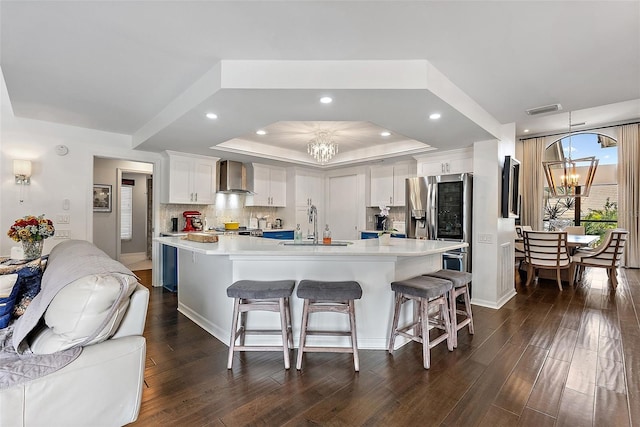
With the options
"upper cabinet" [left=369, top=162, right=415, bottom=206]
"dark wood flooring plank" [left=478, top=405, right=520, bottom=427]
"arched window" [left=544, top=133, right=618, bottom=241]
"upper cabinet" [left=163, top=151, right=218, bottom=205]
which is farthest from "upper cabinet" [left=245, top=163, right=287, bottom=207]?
"arched window" [left=544, top=133, right=618, bottom=241]

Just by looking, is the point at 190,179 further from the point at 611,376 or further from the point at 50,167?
the point at 611,376

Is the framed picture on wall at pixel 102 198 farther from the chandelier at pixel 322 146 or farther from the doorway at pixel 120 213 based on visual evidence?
the chandelier at pixel 322 146

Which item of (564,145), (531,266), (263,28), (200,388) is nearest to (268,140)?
(263,28)

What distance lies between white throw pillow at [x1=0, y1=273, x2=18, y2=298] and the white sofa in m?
0.89

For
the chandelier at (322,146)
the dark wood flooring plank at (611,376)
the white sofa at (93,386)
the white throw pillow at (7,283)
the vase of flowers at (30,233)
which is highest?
the chandelier at (322,146)

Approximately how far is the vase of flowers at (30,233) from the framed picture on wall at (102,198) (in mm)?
3425

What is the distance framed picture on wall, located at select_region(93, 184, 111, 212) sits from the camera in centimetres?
594

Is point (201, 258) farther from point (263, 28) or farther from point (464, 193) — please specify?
point (464, 193)

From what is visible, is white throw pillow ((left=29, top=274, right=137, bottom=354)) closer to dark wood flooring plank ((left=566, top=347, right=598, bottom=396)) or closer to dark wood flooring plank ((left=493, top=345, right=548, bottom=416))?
dark wood flooring plank ((left=493, top=345, right=548, bottom=416))

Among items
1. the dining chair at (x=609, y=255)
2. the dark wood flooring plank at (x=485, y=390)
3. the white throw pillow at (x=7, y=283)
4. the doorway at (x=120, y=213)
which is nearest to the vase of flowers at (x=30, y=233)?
the white throw pillow at (x=7, y=283)

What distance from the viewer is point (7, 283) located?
204 cm

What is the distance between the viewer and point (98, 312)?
1391 mm

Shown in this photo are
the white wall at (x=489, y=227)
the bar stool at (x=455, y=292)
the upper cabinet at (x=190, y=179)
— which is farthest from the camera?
the upper cabinet at (x=190, y=179)

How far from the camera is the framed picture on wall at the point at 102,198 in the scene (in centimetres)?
594
